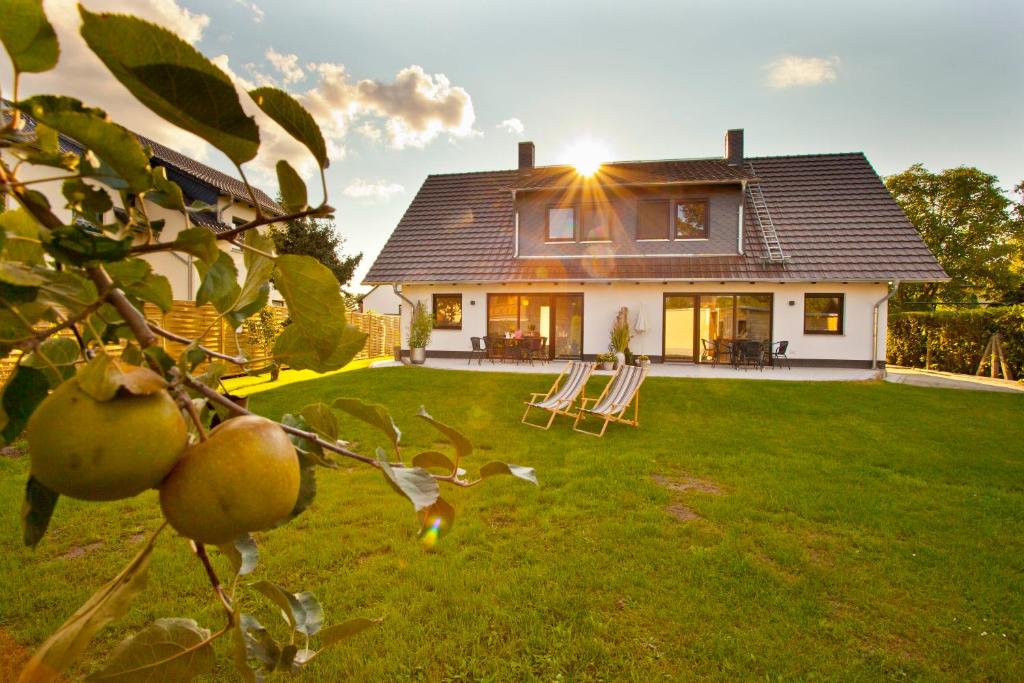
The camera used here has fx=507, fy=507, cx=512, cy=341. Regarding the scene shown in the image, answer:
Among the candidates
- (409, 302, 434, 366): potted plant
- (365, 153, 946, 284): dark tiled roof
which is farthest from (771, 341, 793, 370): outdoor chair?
(409, 302, 434, 366): potted plant

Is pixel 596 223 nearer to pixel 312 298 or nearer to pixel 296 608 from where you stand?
pixel 296 608

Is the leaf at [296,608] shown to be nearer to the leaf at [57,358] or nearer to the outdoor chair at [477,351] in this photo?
the leaf at [57,358]

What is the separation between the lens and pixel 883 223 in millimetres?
15578

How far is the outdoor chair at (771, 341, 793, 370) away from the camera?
14.5 meters

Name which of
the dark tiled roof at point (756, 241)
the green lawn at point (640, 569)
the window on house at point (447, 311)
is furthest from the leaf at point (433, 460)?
the window on house at point (447, 311)

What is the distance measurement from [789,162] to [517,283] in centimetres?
1107

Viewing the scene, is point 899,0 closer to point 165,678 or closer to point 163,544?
point 165,678

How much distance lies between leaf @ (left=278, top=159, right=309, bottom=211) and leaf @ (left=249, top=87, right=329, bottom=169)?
54 millimetres

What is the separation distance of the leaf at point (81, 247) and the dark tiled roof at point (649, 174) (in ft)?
54.7

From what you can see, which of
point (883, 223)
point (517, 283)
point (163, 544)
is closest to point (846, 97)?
point (883, 223)

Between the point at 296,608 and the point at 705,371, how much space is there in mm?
14436

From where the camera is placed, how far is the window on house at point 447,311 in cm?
1697

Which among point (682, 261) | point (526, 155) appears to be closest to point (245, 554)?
point (682, 261)

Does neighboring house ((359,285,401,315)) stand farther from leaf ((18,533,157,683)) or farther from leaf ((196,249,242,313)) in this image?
leaf ((18,533,157,683))
